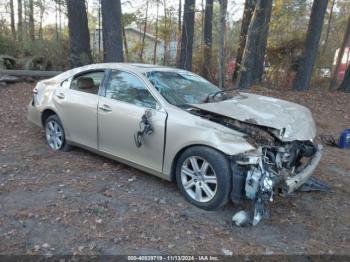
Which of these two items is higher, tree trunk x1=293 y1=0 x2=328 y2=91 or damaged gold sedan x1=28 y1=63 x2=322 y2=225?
tree trunk x1=293 y1=0 x2=328 y2=91

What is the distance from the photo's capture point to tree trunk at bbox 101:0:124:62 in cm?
820

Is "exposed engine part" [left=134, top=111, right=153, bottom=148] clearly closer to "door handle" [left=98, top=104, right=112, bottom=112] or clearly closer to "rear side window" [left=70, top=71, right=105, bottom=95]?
"door handle" [left=98, top=104, right=112, bottom=112]

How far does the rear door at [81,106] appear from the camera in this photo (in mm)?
4777

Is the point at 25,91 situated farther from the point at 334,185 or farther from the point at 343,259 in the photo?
the point at 343,259

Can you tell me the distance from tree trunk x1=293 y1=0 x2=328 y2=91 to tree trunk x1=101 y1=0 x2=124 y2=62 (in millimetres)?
6336

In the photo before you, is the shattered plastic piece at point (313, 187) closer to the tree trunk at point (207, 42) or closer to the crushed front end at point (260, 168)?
the crushed front end at point (260, 168)

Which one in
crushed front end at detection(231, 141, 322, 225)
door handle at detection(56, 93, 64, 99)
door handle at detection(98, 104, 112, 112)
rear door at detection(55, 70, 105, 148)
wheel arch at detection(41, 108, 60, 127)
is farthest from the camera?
wheel arch at detection(41, 108, 60, 127)

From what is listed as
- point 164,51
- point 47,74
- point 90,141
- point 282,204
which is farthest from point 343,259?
point 164,51

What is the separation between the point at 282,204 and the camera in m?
4.03

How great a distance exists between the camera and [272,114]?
12.7 ft

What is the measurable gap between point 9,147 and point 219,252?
423 centimetres

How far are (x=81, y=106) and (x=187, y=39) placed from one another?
882cm

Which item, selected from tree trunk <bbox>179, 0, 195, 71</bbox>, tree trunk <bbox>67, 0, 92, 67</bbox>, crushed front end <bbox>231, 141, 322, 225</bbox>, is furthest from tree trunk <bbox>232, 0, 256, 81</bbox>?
crushed front end <bbox>231, 141, 322, 225</bbox>

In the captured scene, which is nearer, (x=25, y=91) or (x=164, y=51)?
(x=25, y=91)
